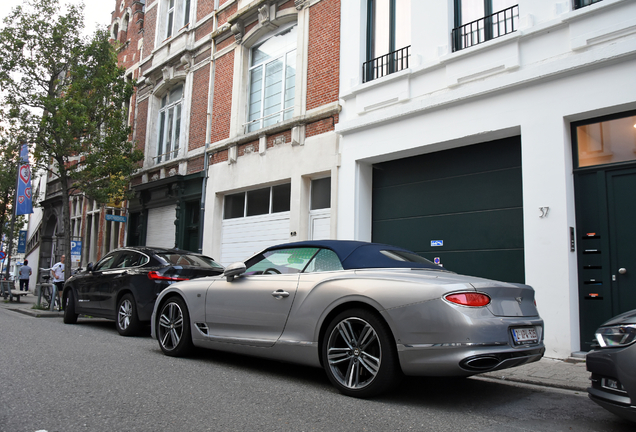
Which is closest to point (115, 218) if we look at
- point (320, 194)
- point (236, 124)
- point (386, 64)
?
point (236, 124)

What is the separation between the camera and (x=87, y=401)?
413 cm

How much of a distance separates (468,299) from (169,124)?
1684cm

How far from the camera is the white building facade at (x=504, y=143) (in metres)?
7.14

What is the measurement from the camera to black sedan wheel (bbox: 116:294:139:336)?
336 inches

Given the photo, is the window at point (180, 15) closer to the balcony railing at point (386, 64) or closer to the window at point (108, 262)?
the balcony railing at point (386, 64)

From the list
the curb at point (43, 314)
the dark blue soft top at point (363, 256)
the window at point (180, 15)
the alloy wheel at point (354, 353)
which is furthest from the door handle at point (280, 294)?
the window at point (180, 15)

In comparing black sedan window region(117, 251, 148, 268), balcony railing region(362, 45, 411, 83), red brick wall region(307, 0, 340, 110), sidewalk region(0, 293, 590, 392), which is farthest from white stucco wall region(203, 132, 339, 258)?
sidewalk region(0, 293, 590, 392)

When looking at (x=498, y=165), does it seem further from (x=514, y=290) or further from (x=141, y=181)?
(x=141, y=181)

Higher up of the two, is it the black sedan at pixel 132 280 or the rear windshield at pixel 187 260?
the rear windshield at pixel 187 260

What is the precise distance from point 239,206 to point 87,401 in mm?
10797

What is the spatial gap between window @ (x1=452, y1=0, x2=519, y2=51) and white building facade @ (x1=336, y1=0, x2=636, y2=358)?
0.08 ft

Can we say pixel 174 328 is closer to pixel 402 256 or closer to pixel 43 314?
pixel 402 256

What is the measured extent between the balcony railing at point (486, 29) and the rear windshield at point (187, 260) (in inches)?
238

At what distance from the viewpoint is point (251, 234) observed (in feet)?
46.0
